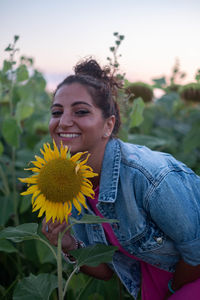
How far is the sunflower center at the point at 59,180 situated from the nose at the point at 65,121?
27 centimetres

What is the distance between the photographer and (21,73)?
182cm

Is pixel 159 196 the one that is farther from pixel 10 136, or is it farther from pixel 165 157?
pixel 10 136

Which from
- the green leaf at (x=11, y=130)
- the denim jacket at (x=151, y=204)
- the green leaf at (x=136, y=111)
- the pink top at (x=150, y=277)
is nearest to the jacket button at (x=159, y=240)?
the denim jacket at (x=151, y=204)

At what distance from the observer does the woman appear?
1076mm

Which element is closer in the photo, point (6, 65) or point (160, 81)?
point (6, 65)

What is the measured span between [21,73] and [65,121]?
0.84m

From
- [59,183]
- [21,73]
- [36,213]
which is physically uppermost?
[21,73]

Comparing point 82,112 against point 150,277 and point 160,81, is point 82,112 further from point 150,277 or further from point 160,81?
point 160,81

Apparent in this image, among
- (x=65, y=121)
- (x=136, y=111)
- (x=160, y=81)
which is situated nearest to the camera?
(x=65, y=121)

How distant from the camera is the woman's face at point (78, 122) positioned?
1114 mm

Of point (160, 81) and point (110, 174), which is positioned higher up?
point (160, 81)

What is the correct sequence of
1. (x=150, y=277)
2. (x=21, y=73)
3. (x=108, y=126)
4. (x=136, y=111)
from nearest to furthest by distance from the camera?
(x=108, y=126), (x=150, y=277), (x=136, y=111), (x=21, y=73)

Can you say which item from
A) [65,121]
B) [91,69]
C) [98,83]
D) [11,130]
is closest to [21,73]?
[11,130]

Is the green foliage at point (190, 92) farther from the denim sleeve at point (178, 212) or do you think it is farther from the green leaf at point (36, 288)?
the green leaf at point (36, 288)
